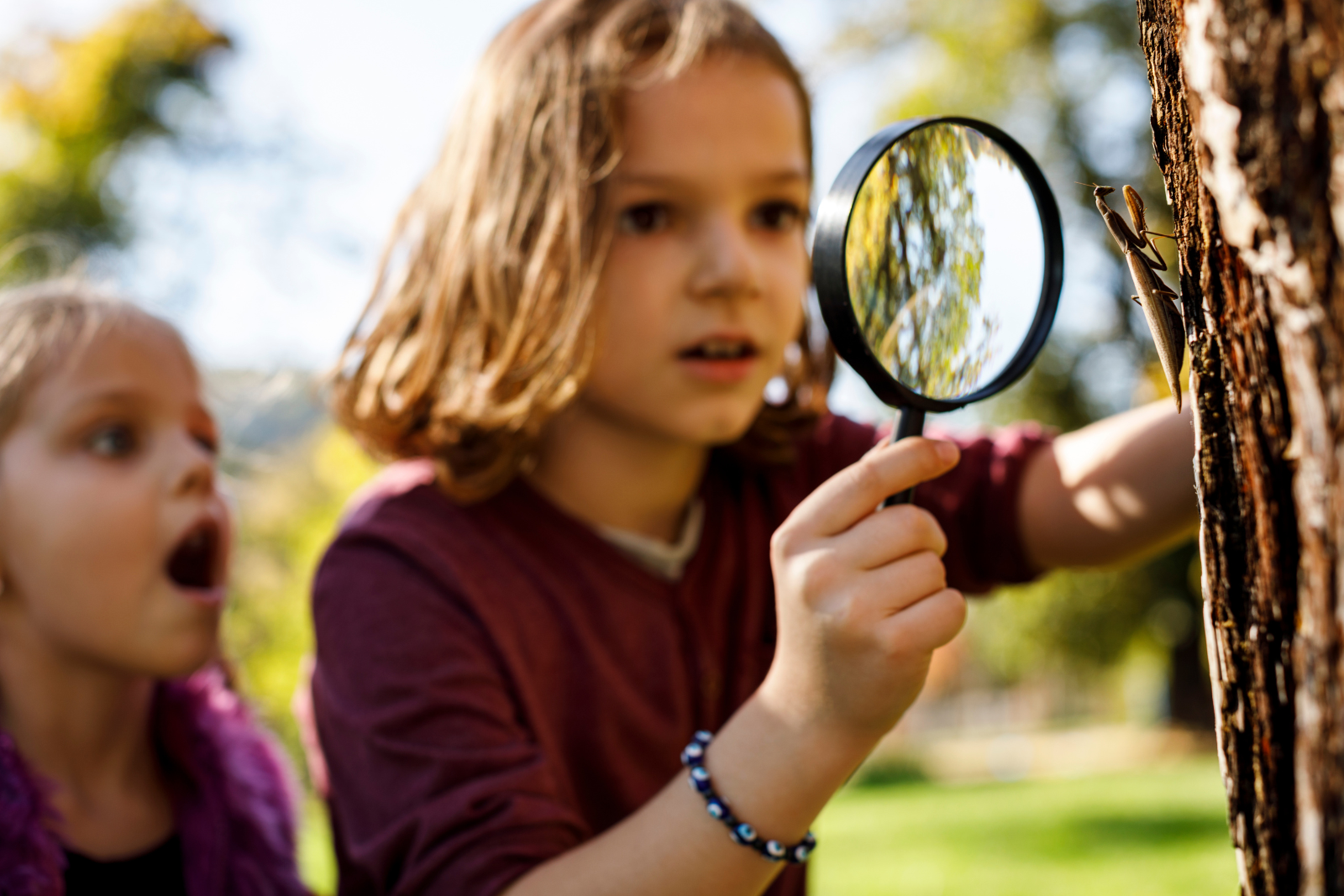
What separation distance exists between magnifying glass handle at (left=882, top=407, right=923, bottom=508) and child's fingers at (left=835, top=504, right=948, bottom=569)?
0.05m

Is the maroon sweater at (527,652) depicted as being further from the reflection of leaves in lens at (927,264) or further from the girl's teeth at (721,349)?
the reflection of leaves in lens at (927,264)

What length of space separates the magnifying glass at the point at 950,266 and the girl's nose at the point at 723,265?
1.39ft

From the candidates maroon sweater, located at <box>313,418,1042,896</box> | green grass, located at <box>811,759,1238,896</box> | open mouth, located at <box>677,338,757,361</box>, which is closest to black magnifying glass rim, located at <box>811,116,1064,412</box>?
open mouth, located at <box>677,338,757,361</box>

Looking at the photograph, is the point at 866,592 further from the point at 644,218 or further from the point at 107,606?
the point at 107,606

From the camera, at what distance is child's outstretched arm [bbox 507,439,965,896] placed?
113 cm

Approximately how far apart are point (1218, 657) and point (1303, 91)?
1.44 feet

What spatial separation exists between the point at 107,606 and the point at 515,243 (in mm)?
857

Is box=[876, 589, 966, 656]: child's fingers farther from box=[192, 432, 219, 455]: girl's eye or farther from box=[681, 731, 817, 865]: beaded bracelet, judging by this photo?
box=[192, 432, 219, 455]: girl's eye

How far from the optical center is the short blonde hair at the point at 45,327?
1.78 meters

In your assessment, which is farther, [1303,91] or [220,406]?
[220,406]

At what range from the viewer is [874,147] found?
1.13m

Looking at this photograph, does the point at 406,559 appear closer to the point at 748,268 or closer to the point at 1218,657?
the point at 748,268

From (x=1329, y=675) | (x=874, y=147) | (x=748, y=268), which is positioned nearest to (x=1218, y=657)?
(x=1329, y=675)

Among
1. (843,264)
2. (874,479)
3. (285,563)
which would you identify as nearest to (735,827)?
(874,479)
